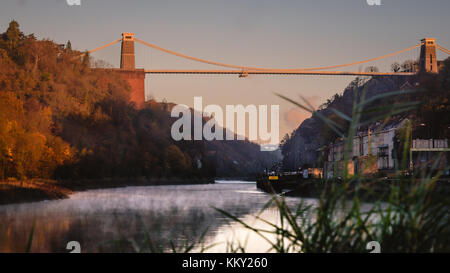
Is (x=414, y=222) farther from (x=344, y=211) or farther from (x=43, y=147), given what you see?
(x=43, y=147)

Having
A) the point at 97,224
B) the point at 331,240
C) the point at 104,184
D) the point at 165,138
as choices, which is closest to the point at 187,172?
the point at 165,138

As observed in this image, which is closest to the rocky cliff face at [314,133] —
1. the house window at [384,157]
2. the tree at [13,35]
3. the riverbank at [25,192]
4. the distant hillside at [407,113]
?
the distant hillside at [407,113]

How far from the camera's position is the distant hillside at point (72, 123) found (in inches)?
1664

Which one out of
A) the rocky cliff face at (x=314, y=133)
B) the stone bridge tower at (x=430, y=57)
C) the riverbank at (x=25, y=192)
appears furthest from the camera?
the rocky cliff face at (x=314, y=133)

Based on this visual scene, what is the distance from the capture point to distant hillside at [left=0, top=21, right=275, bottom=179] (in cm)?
4227

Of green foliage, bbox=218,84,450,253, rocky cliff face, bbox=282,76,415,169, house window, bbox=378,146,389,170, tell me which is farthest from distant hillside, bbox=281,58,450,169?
house window, bbox=378,146,389,170

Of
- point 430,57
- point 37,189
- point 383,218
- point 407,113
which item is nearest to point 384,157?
point 407,113

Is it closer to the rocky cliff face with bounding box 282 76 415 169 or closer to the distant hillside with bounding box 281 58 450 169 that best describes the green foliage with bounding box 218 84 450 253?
the distant hillside with bounding box 281 58 450 169

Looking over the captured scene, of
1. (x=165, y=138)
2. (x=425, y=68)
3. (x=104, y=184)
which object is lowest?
(x=104, y=184)

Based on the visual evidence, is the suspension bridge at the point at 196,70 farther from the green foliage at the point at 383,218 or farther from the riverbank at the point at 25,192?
the green foliage at the point at 383,218

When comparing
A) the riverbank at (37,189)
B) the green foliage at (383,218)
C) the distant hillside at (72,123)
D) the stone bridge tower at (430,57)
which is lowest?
the riverbank at (37,189)
